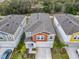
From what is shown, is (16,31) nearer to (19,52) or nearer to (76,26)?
(19,52)

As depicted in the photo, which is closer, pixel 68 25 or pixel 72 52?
pixel 72 52

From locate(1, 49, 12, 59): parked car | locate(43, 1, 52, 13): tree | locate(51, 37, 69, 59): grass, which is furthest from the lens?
locate(43, 1, 52, 13): tree

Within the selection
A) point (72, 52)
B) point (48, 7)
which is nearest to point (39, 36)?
point (72, 52)

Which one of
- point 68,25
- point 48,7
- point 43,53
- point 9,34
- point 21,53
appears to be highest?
point 9,34

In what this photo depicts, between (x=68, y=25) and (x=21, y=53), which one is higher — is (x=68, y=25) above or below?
above

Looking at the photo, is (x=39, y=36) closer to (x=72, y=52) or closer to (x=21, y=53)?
(x=21, y=53)

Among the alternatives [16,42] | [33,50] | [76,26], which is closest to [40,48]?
[33,50]

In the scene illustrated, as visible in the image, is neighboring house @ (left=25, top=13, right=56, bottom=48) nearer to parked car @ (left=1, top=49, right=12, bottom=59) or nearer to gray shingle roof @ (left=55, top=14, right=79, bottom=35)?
gray shingle roof @ (left=55, top=14, right=79, bottom=35)

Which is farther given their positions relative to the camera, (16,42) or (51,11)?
(51,11)

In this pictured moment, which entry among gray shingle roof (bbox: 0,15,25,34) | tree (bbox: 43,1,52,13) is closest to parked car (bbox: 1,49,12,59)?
gray shingle roof (bbox: 0,15,25,34)
